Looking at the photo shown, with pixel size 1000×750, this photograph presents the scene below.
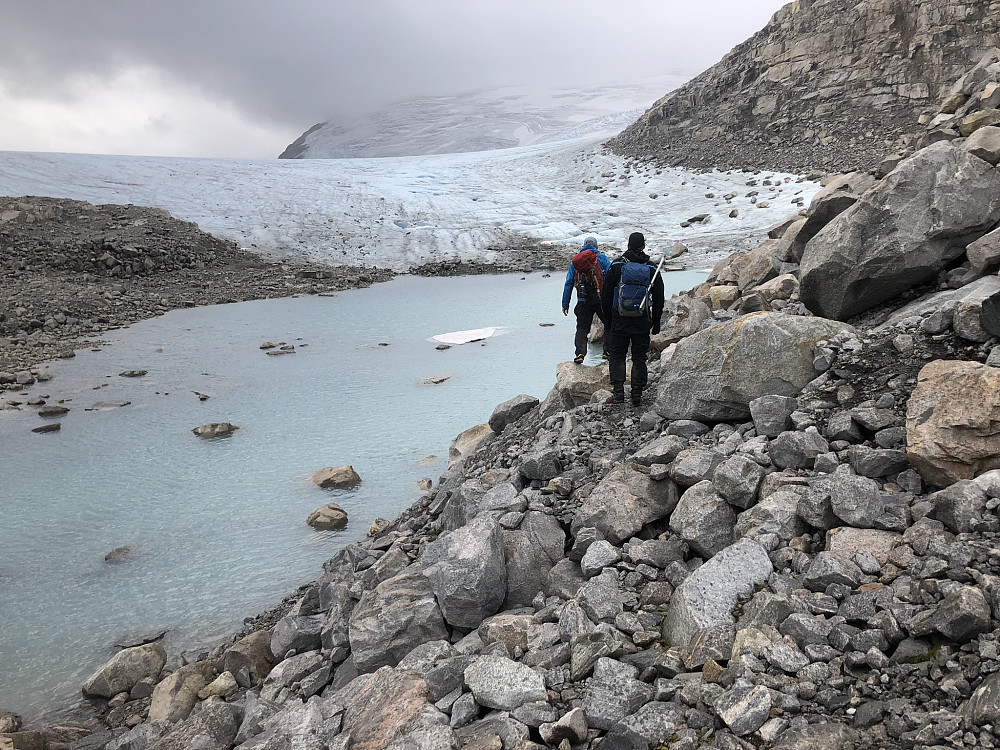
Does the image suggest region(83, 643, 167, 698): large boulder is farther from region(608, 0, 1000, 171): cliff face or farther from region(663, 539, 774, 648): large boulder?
region(608, 0, 1000, 171): cliff face

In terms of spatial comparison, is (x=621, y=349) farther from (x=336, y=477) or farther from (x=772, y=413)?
(x=336, y=477)

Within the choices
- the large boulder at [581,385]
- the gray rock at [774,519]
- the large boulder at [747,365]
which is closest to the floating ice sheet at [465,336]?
the large boulder at [581,385]

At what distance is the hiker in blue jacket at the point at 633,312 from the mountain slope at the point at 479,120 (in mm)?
56312

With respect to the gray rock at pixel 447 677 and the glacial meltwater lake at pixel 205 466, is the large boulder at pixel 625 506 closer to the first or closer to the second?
the gray rock at pixel 447 677

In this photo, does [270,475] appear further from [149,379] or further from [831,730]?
[831,730]

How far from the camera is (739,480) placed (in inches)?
133

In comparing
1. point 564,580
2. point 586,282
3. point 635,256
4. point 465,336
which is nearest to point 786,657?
point 564,580

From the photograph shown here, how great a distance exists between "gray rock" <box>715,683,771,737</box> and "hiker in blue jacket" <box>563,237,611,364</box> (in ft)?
17.8

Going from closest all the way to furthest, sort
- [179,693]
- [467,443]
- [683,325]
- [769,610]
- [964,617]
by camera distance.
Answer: [964,617], [769,610], [179,693], [467,443], [683,325]

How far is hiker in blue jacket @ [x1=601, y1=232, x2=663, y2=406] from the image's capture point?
5.58m

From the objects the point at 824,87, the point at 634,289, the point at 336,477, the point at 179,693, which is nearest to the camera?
the point at 179,693

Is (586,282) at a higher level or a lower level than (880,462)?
higher

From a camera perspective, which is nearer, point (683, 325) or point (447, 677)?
point (447, 677)

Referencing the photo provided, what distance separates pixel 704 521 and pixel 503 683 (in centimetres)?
138
